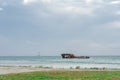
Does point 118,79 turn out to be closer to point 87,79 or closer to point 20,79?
point 87,79

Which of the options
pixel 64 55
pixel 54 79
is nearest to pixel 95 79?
pixel 54 79

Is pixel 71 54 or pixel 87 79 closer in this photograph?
pixel 87 79

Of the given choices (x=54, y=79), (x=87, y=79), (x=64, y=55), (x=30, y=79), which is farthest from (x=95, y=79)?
(x=64, y=55)

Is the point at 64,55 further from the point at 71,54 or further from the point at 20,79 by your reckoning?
the point at 20,79

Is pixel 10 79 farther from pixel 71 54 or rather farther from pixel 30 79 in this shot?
pixel 71 54

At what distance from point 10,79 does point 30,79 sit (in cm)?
179

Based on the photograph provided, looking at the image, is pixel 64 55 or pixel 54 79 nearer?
pixel 54 79

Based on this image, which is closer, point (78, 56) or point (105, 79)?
point (105, 79)

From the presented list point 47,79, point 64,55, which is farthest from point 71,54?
point 47,79

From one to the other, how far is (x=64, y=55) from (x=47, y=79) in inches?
4998

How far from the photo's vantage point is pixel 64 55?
15700 centimetres

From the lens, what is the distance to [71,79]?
29656 mm

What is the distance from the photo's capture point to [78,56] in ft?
525

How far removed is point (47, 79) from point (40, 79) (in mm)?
Result: 657
